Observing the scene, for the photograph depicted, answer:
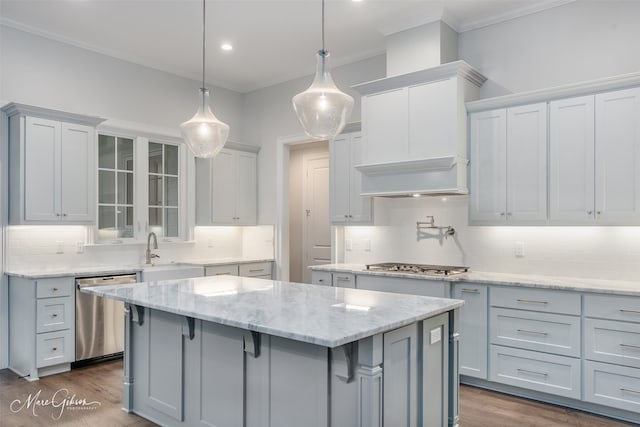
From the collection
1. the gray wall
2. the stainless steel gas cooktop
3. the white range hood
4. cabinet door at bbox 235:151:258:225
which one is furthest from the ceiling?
the stainless steel gas cooktop

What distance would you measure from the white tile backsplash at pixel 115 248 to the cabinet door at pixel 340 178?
1.33 metres

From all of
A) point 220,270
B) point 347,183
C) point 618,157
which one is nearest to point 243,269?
point 220,270

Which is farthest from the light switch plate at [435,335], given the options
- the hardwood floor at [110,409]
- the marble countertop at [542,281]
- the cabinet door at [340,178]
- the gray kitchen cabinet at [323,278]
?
the cabinet door at [340,178]

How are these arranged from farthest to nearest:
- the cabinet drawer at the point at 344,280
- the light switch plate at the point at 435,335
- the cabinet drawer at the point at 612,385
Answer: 1. the cabinet drawer at the point at 344,280
2. the cabinet drawer at the point at 612,385
3. the light switch plate at the point at 435,335

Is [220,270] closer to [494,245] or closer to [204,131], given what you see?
[204,131]

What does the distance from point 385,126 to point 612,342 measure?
2447mm

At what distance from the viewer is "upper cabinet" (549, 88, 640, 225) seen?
10.8 ft

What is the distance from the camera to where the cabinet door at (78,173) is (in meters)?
4.31

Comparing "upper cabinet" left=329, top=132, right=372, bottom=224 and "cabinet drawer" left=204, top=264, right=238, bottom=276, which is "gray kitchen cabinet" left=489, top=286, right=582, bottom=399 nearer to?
"upper cabinet" left=329, top=132, right=372, bottom=224

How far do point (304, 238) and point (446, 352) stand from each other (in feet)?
14.8

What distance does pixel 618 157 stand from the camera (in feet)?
11.0

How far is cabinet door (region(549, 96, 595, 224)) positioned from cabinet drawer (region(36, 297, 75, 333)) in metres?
4.11

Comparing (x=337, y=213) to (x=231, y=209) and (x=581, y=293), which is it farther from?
(x=581, y=293)

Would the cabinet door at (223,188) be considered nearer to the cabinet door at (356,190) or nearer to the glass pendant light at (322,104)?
the cabinet door at (356,190)
